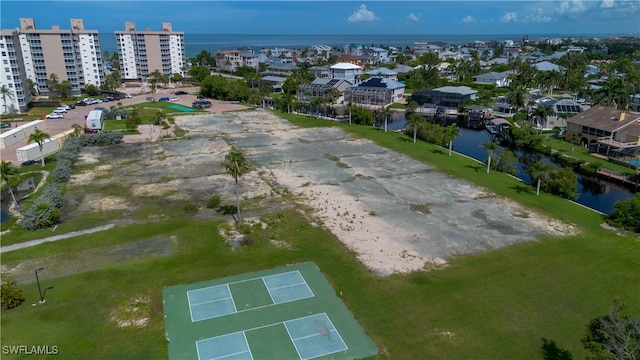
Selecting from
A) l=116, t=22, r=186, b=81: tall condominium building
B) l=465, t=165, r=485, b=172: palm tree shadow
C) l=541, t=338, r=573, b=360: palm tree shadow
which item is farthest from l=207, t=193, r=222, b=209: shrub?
l=116, t=22, r=186, b=81: tall condominium building

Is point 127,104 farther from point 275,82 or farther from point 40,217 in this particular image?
point 40,217

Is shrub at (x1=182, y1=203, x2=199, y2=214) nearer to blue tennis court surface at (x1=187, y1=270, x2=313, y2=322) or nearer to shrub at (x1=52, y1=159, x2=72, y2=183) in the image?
blue tennis court surface at (x1=187, y1=270, x2=313, y2=322)

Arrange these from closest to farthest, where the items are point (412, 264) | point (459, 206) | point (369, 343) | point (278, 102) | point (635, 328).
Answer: point (635, 328) → point (369, 343) → point (412, 264) → point (459, 206) → point (278, 102)

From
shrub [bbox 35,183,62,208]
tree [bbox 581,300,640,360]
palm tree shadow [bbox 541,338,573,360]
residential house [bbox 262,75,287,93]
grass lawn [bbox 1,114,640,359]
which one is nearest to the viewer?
tree [bbox 581,300,640,360]

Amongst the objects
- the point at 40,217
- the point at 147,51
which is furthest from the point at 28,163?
the point at 147,51

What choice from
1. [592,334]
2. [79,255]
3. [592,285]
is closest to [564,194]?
[592,285]

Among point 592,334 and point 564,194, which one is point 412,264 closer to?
point 592,334
